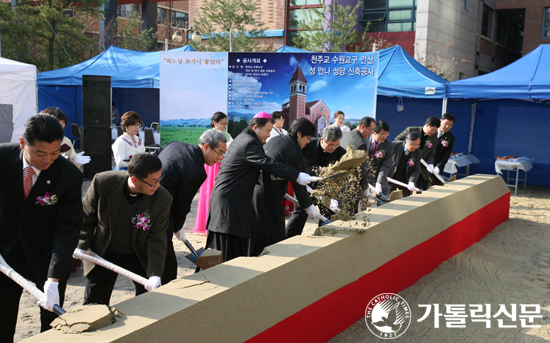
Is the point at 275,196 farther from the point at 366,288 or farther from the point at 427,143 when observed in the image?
the point at 427,143

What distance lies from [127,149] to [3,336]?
297cm

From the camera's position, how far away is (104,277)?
8.96ft

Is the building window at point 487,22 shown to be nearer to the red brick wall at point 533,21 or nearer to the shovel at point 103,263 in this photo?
the red brick wall at point 533,21

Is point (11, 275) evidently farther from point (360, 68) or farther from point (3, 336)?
point (360, 68)

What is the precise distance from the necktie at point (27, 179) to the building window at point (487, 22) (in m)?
26.5

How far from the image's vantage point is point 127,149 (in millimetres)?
5215

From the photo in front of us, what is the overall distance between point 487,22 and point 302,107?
70.6ft

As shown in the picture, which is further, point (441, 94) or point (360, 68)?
point (441, 94)

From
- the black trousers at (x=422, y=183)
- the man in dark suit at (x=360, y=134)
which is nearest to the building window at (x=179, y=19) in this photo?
the black trousers at (x=422, y=183)

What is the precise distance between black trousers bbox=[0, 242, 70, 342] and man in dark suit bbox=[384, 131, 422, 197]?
4.23 meters

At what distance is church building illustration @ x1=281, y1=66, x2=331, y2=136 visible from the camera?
313 inches

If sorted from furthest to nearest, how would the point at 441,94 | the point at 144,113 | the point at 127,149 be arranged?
1. the point at 144,113
2. the point at 441,94
3. the point at 127,149

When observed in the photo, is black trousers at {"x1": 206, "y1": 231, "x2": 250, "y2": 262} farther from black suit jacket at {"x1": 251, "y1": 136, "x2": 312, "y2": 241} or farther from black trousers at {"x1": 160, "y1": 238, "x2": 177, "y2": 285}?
black trousers at {"x1": 160, "y1": 238, "x2": 177, "y2": 285}

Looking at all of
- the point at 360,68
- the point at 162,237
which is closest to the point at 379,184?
the point at 360,68
